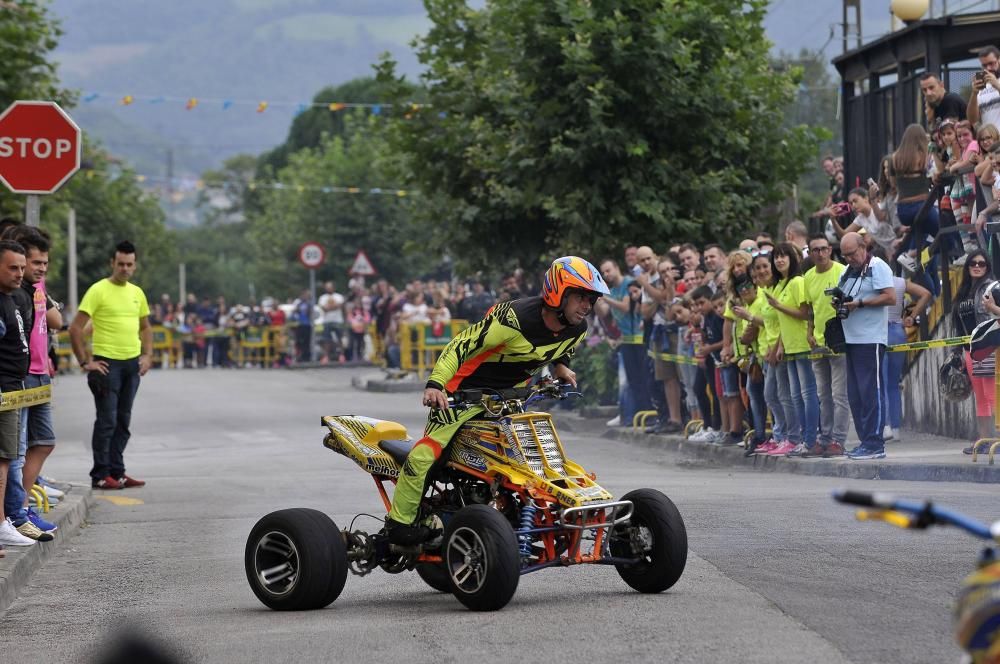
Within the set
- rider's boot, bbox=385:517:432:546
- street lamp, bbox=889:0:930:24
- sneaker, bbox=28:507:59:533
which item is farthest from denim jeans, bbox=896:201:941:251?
rider's boot, bbox=385:517:432:546

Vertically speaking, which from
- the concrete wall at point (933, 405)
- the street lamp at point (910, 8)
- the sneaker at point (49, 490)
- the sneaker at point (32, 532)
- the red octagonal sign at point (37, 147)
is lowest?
the sneaker at point (32, 532)

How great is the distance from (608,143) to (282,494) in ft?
33.1

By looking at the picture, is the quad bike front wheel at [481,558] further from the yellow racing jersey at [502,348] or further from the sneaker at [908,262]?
the sneaker at [908,262]

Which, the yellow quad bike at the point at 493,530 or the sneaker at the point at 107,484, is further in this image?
the sneaker at the point at 107,484

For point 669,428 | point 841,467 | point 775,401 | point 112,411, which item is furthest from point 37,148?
point 669,428

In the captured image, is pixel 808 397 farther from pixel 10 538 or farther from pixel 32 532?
pixel 10 538

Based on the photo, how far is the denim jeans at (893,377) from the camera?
676 inches

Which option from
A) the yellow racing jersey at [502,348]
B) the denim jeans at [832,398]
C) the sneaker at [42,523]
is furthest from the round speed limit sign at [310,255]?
the yellow racing jersey at [502,348]

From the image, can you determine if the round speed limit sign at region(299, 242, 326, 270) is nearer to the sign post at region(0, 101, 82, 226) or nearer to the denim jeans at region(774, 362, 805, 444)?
the denim jeans at region(774, 362, 805, 444)

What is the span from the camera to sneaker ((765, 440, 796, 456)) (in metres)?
17.2

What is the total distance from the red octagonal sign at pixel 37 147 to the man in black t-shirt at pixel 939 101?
30.5 ft

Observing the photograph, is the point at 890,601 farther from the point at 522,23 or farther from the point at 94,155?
the point at 94,155

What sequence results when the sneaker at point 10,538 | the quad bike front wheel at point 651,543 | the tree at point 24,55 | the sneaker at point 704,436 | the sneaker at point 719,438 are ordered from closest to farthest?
the quad bike front wheel at point 651,543, the sneaker at point 10,538, the sneaker at point 719,438, the sneaker at point 704,436, the tree at point 24,55

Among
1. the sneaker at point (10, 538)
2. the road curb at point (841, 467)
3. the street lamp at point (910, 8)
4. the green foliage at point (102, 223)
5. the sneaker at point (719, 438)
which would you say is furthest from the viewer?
the green foliage at point (102, 223)
